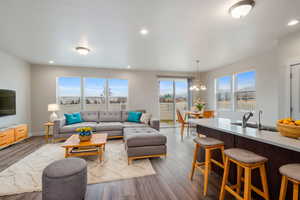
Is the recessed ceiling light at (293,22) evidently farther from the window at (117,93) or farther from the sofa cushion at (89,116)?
the sofa cushion at (89,116)

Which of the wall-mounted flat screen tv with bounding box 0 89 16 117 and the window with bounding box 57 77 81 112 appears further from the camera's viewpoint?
the window with bounding box 57 77 81 112

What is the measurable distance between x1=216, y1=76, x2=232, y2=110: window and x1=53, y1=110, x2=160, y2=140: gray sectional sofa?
3220 mm

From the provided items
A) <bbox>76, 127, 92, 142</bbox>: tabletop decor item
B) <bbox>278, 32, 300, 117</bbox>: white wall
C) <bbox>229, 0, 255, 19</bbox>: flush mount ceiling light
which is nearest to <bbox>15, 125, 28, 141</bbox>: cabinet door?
<bbox>76, 127, 92, 142</bbox>: tabletop decor item

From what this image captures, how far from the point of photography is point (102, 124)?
4.27m

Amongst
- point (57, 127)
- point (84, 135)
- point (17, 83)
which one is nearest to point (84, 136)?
point (84, 135)

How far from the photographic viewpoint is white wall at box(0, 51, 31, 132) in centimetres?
363

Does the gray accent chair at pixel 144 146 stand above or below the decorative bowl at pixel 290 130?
below

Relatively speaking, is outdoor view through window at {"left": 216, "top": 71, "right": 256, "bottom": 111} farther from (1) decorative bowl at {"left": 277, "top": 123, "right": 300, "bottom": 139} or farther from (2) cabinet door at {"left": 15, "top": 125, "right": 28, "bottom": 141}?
(2) cabinet door at {"left": 15, "top": 125, "right": 28, "bottom": 141}

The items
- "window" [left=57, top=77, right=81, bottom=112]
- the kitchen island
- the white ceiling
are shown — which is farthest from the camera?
"window" [left=57, top=77, right=81, bottom=112]

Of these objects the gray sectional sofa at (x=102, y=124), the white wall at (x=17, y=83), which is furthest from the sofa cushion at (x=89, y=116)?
the white wall at (x=17, y=83)

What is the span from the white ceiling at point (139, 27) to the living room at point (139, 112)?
0.07 feet

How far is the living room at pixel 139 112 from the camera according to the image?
167 centimetres

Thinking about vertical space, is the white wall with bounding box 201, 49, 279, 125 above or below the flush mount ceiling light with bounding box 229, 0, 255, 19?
below

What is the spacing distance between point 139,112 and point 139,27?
3.16m
